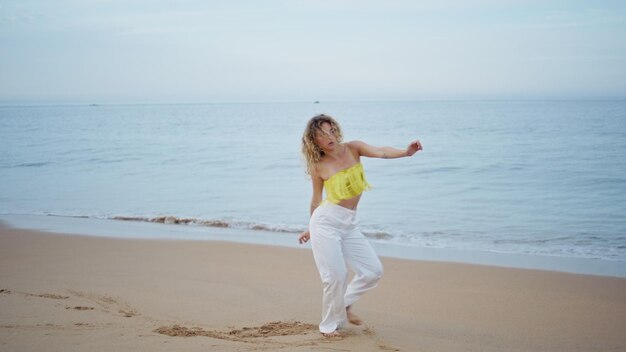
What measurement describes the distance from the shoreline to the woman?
3736 millimetres

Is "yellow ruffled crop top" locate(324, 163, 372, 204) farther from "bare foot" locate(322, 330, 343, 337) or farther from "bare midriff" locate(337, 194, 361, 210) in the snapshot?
"bare foot" locate(322, 330, 343, 337)

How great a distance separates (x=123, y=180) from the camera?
19219mm

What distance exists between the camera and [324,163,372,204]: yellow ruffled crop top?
4.77 meters

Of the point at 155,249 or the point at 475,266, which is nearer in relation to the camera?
the point at 475,266

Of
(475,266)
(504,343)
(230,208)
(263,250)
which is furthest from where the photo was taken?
(230,208)

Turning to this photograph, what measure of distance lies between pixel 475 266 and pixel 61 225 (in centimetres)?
793

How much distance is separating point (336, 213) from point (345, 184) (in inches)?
10.0

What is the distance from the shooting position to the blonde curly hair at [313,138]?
15.8 ft

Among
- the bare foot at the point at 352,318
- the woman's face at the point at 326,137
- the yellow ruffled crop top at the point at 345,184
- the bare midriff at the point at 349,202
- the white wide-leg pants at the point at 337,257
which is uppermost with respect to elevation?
the woman's face at the point at 326,137

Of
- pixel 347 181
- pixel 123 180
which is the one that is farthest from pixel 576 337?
pixel 123 180

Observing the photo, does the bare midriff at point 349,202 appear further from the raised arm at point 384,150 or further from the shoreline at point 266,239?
the shoreline at point 266,239

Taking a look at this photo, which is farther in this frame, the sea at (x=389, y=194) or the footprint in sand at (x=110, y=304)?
the sea at (x=389, y=194)

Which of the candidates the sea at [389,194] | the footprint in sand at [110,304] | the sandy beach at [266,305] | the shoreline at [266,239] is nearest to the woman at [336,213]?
the sandy beach at [266,305]

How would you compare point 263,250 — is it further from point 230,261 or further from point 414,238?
point 414,238
